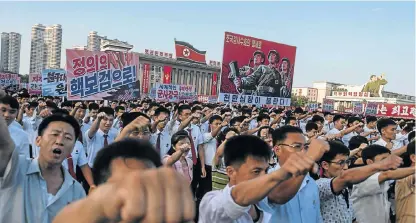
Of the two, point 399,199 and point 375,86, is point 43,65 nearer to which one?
point 375,86

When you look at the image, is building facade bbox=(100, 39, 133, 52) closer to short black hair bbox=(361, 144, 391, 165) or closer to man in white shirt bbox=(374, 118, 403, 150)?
man in white shirt bbox=(374, 118, 403, 150)

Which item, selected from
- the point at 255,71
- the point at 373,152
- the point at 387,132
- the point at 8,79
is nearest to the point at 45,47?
the point at 8,79

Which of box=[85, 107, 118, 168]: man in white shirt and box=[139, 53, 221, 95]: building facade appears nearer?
box=[85, 107, 118, 168]: man in white shirt

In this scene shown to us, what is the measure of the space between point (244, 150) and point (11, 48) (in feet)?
296

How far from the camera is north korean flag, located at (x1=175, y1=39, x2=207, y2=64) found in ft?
180

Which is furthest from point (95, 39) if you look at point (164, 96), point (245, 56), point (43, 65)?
point (245, 56)

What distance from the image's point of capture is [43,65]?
82.8 metres

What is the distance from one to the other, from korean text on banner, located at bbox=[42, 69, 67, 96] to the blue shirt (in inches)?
450

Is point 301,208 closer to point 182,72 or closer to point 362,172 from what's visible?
point 362,172

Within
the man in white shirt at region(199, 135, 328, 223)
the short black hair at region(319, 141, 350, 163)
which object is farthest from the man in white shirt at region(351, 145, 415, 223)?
the man in white shirt at region(199, 135, 328, 223)

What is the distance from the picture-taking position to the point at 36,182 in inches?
85.0

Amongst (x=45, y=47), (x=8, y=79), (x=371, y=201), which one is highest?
(x=45, y=47)

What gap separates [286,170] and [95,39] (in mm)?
99268

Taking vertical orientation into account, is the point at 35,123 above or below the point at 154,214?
below
